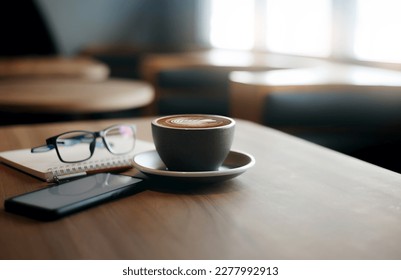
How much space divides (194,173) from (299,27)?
10.2ft

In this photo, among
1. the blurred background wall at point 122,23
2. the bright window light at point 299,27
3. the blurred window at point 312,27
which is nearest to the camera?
the blurred window at point 312,27

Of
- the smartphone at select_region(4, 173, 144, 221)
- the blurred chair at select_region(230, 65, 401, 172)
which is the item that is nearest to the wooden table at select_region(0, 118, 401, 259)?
the smartphone at select_region(4, 173, 144, 221)

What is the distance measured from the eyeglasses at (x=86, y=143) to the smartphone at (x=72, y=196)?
0.12m

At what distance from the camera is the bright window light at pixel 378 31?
2617mm

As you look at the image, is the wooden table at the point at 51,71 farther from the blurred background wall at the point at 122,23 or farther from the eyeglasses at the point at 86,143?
the eyeglasses at the point at 86,143

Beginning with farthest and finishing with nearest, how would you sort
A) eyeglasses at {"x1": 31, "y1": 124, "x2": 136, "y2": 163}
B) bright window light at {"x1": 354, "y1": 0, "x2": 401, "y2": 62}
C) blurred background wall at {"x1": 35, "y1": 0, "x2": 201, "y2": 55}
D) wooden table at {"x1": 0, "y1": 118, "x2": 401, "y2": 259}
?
blurred background wall at {"x1": 35, "y1": 0, "x2": 201, "y2": 55}
bright window light at {"x1": 354, "y1": 0, "x2": 401, "y2": 62}
eyeglasses at {"x1": 31, "y1": 124, "x2": 136, "y2": 163}
wooden table at {"x1": 0, "y1": 118, "x2": 401, "y2": 259}

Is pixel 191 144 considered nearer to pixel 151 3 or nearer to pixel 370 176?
pixel 370 176

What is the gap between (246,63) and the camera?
312cm

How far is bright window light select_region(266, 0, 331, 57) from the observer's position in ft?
10.8

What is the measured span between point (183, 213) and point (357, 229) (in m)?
0.20

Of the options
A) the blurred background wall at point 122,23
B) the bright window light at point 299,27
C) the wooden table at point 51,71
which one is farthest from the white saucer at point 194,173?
the blurred background wall at point 122,23

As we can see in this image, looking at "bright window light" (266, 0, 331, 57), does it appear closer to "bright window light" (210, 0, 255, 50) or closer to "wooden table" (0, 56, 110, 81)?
"bright window light" (210, 0, 255, 50)

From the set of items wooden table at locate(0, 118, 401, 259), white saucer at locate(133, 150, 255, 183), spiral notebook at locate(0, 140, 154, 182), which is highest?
white saucer at locate(133, 150, 255, 183)

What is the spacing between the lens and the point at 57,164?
0.81m
